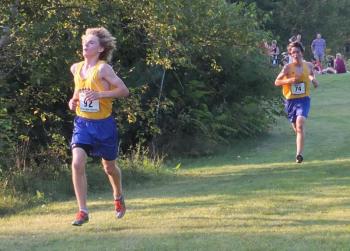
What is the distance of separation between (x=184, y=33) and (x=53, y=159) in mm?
3207

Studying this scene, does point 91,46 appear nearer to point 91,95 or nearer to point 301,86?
point 91,95

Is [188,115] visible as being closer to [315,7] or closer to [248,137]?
[248,137]

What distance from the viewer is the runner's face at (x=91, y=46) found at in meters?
7.30

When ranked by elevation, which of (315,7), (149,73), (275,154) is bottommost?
(275,154)

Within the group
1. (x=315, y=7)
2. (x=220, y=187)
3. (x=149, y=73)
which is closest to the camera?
(x=220, y=187)

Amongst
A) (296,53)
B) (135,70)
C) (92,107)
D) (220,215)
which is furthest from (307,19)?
(92,107)

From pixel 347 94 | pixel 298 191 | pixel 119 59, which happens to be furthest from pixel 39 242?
pixel 347 94

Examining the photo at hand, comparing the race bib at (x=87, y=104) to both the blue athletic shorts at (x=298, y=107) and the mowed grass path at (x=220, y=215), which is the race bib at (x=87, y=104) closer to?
the mowed grass path at (x=220, y=215)

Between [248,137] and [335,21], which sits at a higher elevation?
[335,21]

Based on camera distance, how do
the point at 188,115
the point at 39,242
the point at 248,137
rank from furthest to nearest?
the point at 248,137 → the point at 188,115 → the point at 39,242

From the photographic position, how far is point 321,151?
1423 centimetres

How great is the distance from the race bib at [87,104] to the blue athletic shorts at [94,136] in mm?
118

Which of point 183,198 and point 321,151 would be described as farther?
point 321,151

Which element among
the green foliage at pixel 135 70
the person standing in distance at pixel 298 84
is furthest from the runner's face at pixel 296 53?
the green foliage at pixel 135 70
